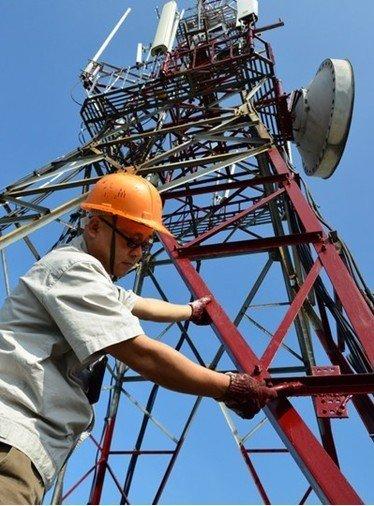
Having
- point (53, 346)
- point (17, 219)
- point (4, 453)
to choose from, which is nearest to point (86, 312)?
point (53, 346)

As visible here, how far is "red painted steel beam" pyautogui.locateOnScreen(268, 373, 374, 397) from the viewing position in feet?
10.3

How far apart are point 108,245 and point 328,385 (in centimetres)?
178

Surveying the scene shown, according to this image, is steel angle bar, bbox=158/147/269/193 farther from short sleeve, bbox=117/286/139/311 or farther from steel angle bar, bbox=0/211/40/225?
short sleeve, bbox=117/286/139/311

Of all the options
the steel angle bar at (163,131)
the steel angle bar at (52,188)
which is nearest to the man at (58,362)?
the steel angle bar at (52,188)

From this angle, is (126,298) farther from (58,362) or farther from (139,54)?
(139,54)

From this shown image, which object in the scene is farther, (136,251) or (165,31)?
(165,31)

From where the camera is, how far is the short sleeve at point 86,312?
2.04m

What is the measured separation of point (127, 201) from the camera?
3074 millimetres

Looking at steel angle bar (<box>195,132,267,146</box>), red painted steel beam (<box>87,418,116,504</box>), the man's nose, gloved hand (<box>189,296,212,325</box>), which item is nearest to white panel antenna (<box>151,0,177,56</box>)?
steel angle bar (<box>195,132,267,146</box>)

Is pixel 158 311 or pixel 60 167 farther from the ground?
pixel 60 167

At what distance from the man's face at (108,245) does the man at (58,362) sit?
27cm

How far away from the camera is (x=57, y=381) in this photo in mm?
2051

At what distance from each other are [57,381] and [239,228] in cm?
746

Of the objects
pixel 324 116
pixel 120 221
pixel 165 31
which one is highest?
pixel 165 31
